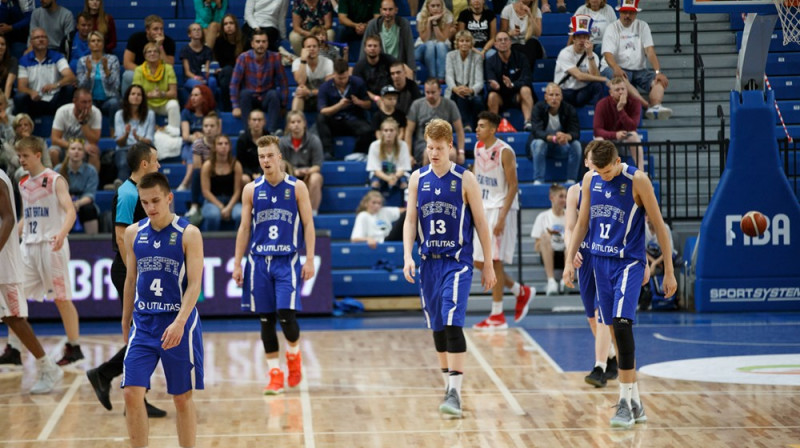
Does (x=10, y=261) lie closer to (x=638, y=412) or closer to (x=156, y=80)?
(x=638, y=412)

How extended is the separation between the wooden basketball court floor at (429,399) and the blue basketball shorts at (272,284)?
27.2 inches

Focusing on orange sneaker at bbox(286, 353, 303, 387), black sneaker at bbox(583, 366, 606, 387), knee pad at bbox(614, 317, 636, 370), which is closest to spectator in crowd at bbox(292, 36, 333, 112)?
orange sneaker at bbox(286, 353, 303, 387)

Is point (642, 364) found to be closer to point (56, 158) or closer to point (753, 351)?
point (753, 351)

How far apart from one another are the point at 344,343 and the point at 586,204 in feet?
13.7

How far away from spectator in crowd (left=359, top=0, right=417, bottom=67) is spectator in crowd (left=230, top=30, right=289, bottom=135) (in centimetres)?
133

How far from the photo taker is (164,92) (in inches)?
611

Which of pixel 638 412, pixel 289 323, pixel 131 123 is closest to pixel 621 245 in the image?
pixel 638 412

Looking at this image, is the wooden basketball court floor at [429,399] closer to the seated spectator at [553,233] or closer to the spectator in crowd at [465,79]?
the seated spectator at [553,233]

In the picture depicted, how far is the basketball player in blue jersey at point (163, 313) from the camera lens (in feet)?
19.2

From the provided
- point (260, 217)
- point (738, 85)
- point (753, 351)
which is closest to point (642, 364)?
point (753, 351)

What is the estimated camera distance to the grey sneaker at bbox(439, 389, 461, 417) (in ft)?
24.9

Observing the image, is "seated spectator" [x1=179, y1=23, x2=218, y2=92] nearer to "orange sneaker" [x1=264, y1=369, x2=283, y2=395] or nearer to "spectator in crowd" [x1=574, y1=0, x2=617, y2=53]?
"spectator in crowd" [x1=574, y1=0, x2=617, y2=53]

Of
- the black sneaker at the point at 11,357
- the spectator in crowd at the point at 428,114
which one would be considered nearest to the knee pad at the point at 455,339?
the black sneaker at the point at 11,357

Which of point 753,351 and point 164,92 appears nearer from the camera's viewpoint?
point 753,351
